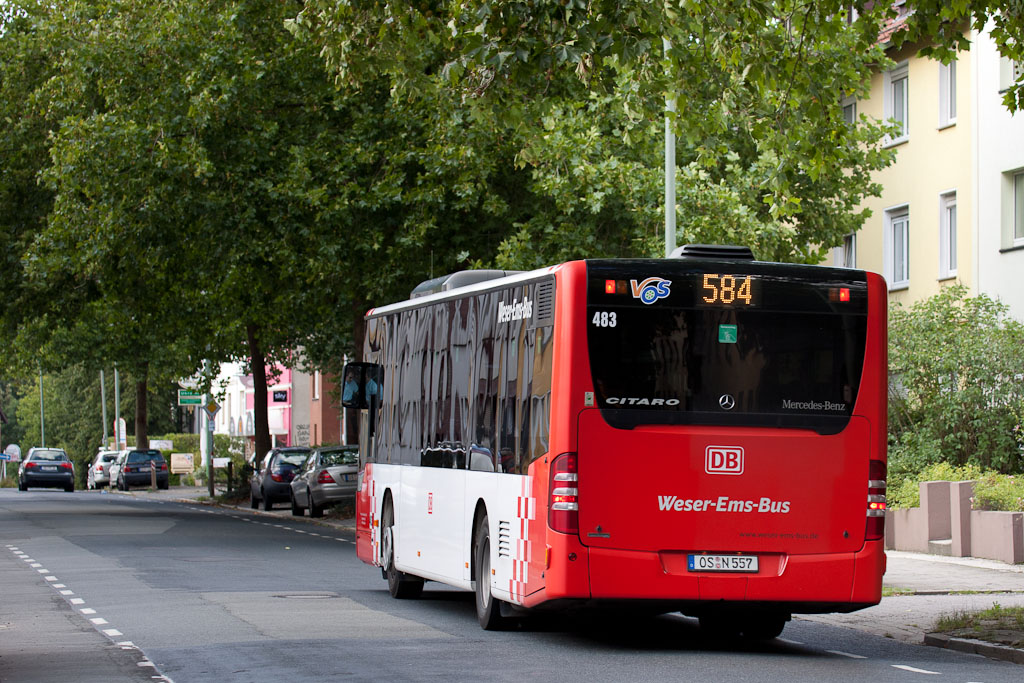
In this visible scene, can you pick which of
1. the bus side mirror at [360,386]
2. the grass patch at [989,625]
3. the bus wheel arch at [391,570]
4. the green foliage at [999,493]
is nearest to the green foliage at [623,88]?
the bus side mirror at [360,386]

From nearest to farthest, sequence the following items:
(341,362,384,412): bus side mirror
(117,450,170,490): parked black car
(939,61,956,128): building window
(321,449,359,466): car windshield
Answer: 1. (341,362,384,412): bus side mirror
2. (939,61,956,128): building window
3. (321,449,359,466): car windshield
4. (117,450,170,490): parked black car

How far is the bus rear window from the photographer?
12508mm

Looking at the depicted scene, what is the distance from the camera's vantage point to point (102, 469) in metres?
75.4

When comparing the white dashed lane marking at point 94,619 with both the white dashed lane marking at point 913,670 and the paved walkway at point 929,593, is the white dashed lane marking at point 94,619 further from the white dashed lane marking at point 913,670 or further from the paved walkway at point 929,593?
the paved walkway at point 929,593

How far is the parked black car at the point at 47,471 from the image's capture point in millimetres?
70875

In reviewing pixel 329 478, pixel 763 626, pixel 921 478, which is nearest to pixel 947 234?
pixel 921 478

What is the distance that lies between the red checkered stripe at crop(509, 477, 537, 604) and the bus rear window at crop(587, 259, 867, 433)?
3.03ft

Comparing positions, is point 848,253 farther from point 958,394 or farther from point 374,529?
point 374,529

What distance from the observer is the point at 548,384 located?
12.7 m

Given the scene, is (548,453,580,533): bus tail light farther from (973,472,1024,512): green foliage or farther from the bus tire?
(973,472,1024,512): green foliage

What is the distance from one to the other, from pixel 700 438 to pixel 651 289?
111 centimetres

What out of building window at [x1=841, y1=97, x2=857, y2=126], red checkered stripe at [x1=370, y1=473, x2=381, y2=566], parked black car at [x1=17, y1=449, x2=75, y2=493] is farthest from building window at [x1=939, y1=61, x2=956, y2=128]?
parked black car at [x1=17, y1=449, x2=75, y2=493]

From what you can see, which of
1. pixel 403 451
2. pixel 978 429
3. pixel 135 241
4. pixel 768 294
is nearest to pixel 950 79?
pixel 978 429

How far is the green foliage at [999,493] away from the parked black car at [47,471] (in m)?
54.3
